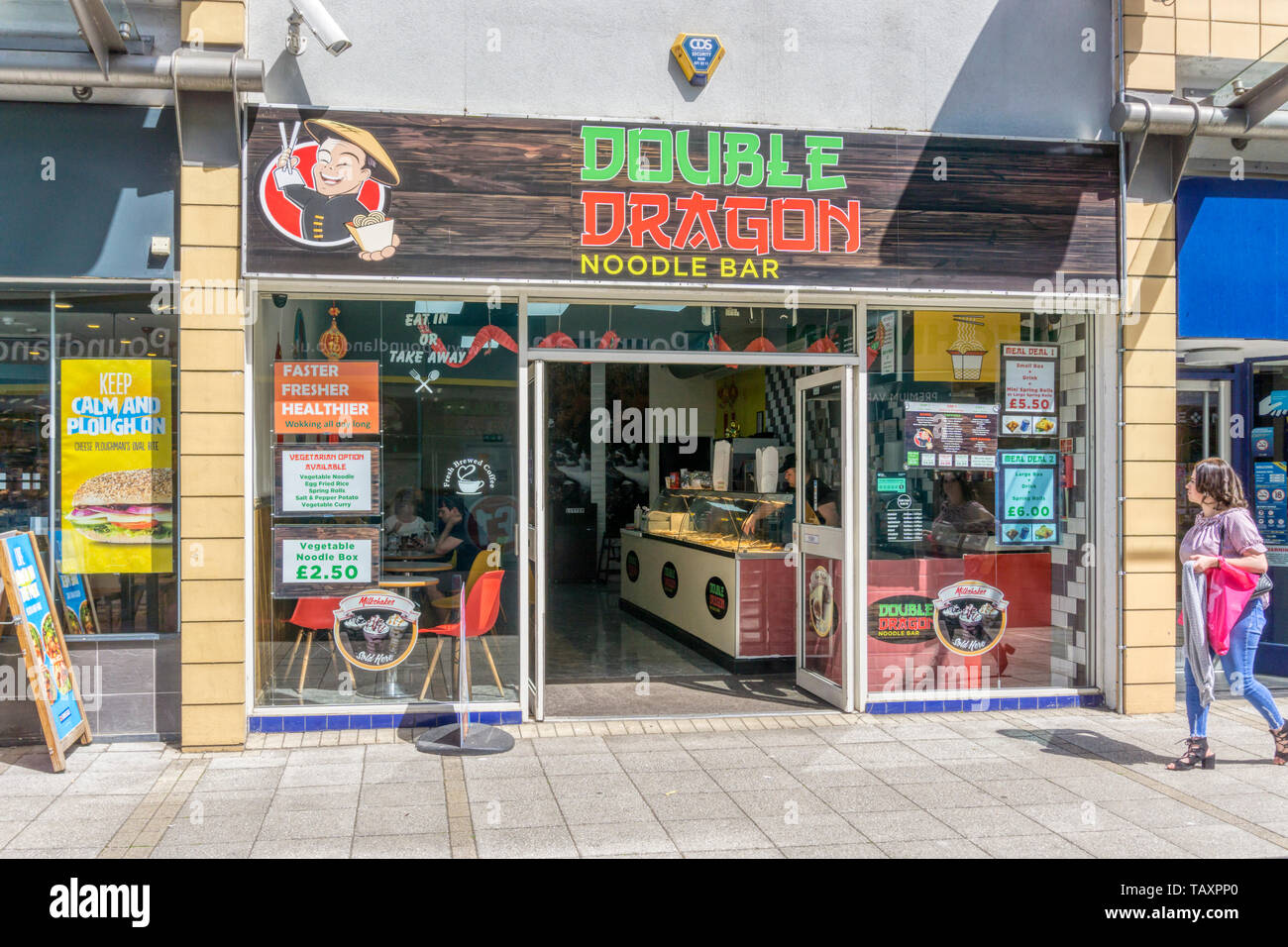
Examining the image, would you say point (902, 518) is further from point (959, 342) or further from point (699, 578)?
point (699, 578)

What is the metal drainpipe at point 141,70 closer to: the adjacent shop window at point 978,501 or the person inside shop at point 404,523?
the person inside shop at point 404,523

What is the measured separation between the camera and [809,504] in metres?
8.01

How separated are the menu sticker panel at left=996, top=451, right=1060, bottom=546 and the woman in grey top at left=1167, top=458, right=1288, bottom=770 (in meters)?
1.55

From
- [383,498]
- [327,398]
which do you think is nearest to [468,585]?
[383,498]

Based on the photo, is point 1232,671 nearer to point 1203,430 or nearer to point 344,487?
point 1203,430

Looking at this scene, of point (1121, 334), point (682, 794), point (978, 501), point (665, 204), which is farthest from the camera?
point (978, 501)

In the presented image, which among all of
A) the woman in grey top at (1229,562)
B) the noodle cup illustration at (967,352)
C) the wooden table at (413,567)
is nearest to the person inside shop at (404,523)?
the wooden table at (413,567)

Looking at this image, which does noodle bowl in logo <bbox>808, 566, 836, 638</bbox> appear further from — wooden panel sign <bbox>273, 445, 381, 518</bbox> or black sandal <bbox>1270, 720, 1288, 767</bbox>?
wooden panel sign <bbox>273, 445, 381, 518</bbox>

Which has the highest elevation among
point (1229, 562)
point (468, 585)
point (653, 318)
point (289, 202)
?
point (289, 202)

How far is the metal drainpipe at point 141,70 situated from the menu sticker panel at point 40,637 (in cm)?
267

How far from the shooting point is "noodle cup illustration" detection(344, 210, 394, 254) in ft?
21.3

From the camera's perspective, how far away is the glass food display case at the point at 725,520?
896 cm

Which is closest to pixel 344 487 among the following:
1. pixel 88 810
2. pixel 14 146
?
pixel 88 810

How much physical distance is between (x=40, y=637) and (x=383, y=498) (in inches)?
82.1
